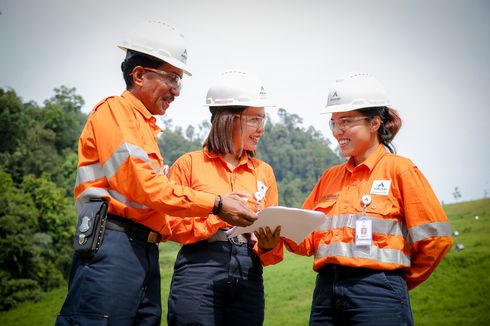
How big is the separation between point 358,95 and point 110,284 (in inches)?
87.5

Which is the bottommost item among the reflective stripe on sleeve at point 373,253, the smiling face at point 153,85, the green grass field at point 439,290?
the green grass field at point 439,290

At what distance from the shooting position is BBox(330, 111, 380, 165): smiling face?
3.93 meters

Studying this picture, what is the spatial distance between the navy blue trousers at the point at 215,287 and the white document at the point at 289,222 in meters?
0.21

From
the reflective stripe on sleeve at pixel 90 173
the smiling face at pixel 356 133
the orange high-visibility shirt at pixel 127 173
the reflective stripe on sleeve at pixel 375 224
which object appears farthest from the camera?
the smiling face at pixel 356 133

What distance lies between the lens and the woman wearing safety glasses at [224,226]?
12.2ft

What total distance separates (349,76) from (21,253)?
30345 millimetres

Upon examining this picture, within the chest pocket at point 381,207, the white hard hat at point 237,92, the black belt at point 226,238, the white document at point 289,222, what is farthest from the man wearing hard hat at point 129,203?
the chest pocket at point 381,207

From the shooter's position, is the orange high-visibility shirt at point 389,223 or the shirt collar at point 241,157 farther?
the shirt collar at point 241,157

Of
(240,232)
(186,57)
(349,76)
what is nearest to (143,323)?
(240,232)

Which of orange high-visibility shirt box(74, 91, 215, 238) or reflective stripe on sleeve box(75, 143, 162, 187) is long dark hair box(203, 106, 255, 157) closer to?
orange high-visibility shirt box(74, 91, 215, 238)

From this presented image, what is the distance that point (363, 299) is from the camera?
3.44 meters

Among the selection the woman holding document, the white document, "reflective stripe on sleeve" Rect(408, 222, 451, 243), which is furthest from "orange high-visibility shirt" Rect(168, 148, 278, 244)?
"reflective stripe on sleeve" Rect(408, 222, 451, 243)

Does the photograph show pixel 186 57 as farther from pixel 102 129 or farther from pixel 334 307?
pixel 334 307

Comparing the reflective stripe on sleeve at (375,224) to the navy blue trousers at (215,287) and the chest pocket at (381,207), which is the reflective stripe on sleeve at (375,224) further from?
the navy blue trousers at (215,287)
